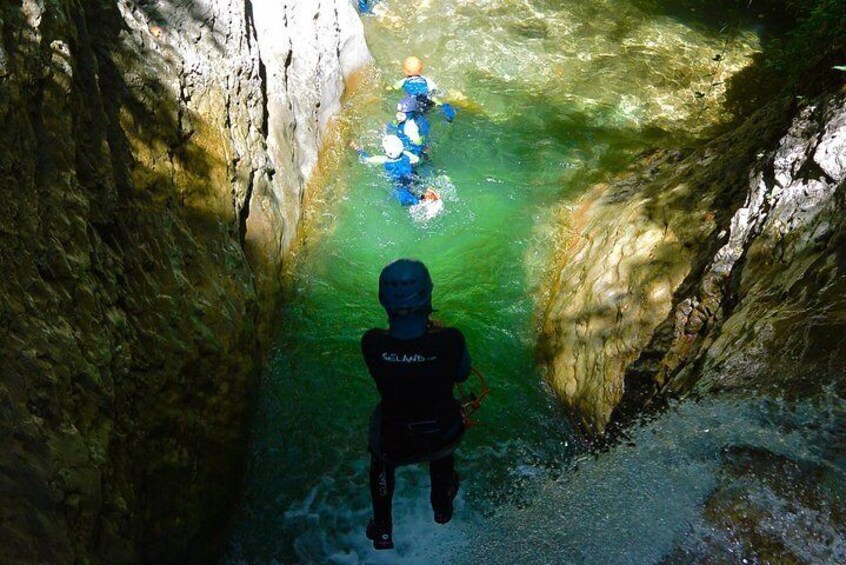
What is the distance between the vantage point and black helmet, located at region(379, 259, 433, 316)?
282cm

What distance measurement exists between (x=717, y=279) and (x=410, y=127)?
391cm

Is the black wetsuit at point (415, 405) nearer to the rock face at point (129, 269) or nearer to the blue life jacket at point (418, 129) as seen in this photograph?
the rock face at point (129, 269)

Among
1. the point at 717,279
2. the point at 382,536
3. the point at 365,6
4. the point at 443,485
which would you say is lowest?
the point at 382,536

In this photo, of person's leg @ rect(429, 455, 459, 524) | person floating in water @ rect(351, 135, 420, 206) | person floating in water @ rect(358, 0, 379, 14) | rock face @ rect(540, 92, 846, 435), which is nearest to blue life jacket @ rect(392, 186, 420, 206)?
person floating in water @ rect(351, 135, 420, 206)

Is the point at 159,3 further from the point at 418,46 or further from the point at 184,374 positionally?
the point at 418,46

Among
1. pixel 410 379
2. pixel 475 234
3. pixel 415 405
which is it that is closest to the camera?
pixel 410 379

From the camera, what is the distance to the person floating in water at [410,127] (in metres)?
6.70

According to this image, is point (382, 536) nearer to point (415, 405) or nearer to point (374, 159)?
point (415, 405)

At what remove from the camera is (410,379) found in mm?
2949

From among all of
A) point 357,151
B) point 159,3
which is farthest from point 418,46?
point 159,3

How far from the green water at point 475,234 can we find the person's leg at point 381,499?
549 mm

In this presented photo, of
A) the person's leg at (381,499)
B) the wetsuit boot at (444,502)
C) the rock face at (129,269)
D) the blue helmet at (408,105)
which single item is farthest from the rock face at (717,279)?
the rock face at (129,269)

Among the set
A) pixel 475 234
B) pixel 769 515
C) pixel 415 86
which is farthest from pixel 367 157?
pixel 769 515

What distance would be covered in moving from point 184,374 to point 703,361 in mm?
3084
